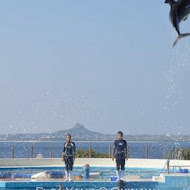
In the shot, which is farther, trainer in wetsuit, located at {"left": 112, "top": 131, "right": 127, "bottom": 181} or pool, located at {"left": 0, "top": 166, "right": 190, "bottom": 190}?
pool, located at {"left": 0, "top": 166, "right": 190, "bottom": 190}

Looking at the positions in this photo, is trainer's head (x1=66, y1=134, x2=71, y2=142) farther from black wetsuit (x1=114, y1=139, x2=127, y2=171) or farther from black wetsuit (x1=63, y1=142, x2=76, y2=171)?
black wetsuit (x1=114, y1=139, x2=127, y2=171)

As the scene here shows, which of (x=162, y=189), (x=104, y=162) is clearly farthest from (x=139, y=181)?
(x=104, y=162)

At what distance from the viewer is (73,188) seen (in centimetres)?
1433

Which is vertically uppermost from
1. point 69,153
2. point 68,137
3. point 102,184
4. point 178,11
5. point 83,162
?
point 178,11

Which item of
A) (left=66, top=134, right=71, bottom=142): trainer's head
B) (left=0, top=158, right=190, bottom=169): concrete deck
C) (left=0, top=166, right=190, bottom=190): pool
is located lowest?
(left=0, top=166, right=190, bottom=190): pool

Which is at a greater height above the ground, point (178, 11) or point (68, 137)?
point (178, 11)

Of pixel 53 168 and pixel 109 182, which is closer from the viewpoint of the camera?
pixel 109 182

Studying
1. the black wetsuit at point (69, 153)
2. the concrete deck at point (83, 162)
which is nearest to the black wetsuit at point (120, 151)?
the black wetsuit at point (69, 153)

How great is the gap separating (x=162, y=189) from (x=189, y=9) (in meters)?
9.47

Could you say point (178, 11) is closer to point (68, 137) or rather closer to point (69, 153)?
point (68, 137)

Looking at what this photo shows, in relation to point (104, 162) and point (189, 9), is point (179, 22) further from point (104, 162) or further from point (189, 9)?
point (104, 162)

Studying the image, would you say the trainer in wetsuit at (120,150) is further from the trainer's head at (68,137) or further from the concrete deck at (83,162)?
the concrete deck at (83,162)

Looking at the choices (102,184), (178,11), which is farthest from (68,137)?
(178,11)

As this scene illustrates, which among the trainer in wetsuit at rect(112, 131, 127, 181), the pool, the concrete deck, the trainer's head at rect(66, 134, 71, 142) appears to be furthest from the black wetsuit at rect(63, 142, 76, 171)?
the concrete deck
